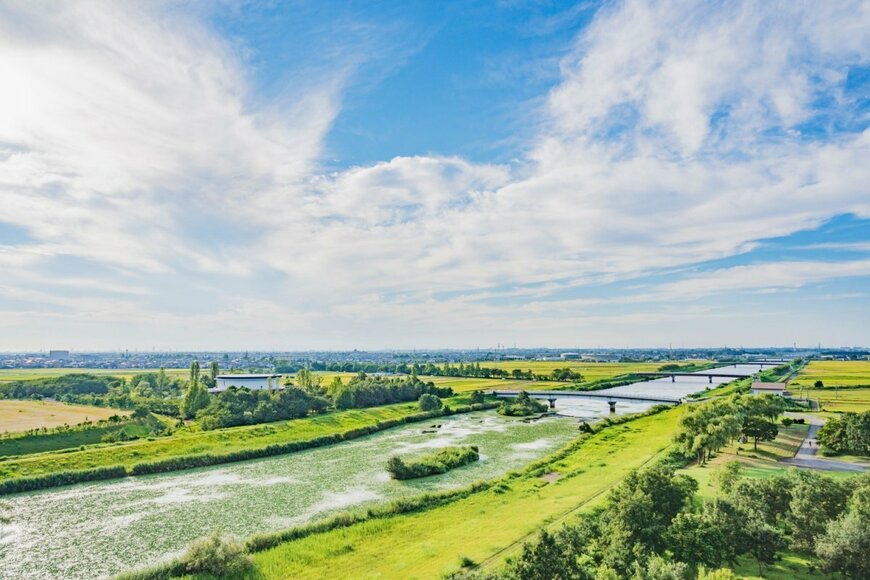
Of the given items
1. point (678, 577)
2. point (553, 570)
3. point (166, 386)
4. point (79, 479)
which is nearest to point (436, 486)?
point (553, 570)

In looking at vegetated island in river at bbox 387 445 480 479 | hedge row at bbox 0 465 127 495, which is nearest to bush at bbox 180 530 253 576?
vegetated island in river at bbox 387 445 480 479

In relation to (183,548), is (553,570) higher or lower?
higher

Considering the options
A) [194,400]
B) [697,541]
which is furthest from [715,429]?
[194,400]

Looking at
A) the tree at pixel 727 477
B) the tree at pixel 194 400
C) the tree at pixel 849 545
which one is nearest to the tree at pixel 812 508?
the tree at pixel 849 545

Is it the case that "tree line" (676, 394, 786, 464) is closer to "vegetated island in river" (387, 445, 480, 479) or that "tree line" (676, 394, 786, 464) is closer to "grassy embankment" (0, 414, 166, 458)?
"vegetated island in river" (387, 445, 480, 479)

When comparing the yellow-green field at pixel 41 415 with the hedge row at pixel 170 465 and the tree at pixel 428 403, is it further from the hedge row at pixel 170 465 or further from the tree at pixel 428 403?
the tree at pixel 428 403

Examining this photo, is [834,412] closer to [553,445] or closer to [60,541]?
[553,445]

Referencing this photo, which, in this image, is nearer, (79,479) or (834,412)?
(79,479)
